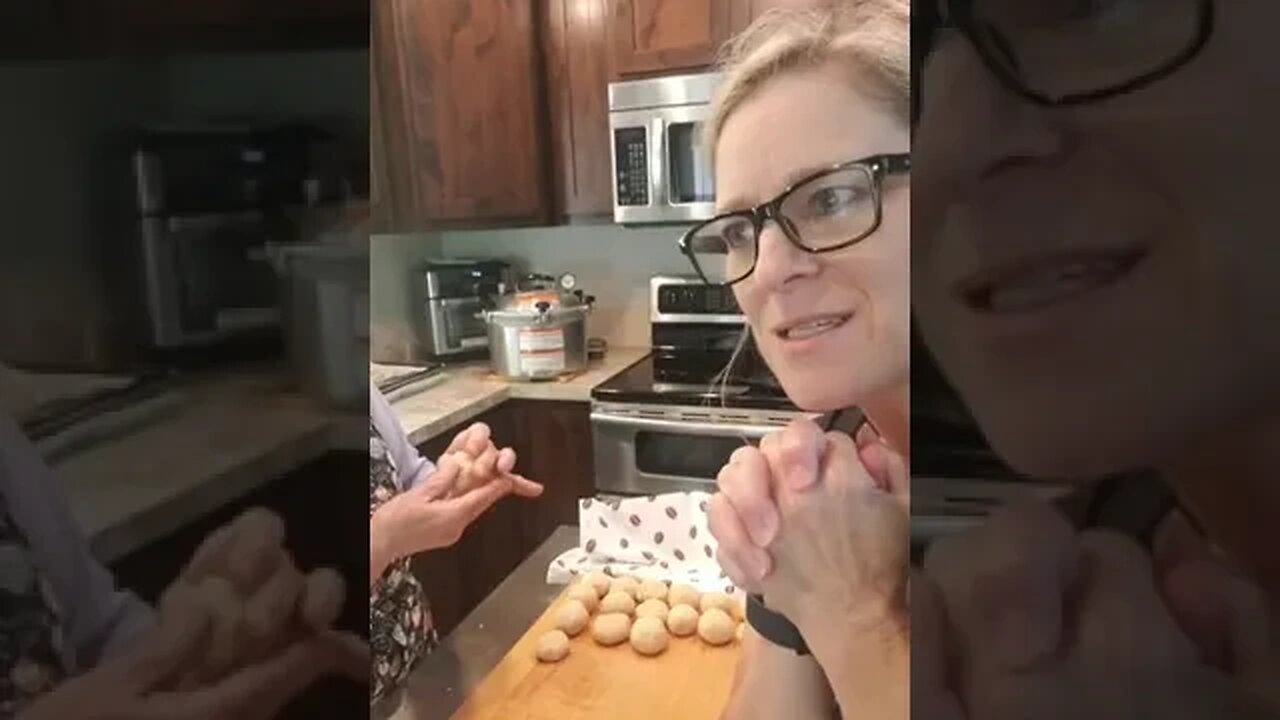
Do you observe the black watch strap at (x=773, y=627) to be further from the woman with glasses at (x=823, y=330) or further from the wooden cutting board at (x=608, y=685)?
the wooden cutting board at (x=608, y=685)

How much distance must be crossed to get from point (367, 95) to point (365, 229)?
9cm

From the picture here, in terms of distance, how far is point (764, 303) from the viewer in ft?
2.44

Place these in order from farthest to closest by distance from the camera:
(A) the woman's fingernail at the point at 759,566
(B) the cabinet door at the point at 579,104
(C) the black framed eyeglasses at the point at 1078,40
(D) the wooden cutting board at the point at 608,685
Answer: (B) the cabinet door at the point at 579,104 < (D) the wooden cutting board at the point at 608,685 < (A) the woman's fingernail at the point at 759,566 < (C) the black framed eyeglasses at the point at 1078,40

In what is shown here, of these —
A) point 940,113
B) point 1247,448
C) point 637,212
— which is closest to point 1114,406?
point 1247,448

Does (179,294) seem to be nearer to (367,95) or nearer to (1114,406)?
(367,95)

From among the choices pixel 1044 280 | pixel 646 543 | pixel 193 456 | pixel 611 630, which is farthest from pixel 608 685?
pixel 1044 280

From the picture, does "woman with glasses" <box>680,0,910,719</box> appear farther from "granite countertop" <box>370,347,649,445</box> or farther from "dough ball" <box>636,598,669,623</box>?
"granite countertop" <box>370,347,649,445</box>

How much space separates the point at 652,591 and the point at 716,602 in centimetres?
8

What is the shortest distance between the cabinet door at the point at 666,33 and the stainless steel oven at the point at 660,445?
42 cm

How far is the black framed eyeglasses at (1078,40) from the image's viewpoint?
0.47 meters

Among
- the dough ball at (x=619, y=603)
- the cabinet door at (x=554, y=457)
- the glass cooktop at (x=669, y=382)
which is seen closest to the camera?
the dough ball at (x=619, y=603)

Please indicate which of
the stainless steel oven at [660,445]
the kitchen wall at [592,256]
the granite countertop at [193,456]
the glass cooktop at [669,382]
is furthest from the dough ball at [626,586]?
the kitchen wall at [592,256]

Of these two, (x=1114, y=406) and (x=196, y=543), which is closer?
(x=1114, y=406)

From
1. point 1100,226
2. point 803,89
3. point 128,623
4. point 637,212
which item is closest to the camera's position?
point 1100,226
